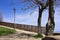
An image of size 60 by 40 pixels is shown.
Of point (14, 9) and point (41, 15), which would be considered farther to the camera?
point (14, 9)

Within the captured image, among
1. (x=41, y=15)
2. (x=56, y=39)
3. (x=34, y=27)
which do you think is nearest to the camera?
(x=56, y=39)

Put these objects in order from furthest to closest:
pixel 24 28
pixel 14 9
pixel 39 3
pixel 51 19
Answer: pixel 24 28
pixel 14 9
pixel 39 3
pixel 51 19

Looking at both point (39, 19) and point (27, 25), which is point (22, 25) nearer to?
point (27, 25)

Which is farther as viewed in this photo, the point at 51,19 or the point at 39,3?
the point at 39,3

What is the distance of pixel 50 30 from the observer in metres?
16.1

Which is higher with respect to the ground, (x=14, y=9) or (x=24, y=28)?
(x=14, y=9)

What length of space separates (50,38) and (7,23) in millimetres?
38402

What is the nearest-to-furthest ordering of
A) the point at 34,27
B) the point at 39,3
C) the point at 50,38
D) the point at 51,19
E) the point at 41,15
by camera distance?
the point at 50,38
the point at 51,19
the point at 39,3
the point at 41,15
the point at 34,27

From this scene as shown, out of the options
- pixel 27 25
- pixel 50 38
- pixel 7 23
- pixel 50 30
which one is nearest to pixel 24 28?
pixel 27 25

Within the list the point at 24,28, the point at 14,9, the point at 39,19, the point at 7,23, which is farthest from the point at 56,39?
the point at 7,23

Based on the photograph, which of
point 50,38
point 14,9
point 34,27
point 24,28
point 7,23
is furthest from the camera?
point 7,23

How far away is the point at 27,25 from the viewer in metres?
38.2

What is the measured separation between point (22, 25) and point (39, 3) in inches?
628

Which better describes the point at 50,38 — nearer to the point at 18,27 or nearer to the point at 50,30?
the point at 50,30
